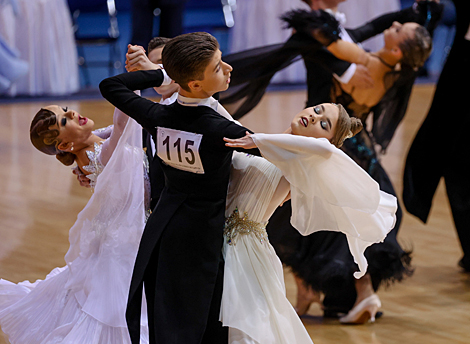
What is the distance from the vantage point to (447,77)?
4.28 m

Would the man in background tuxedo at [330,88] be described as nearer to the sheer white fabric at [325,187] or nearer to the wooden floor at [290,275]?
the wooden floor at [290,275]

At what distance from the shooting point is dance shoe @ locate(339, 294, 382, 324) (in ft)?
11.3

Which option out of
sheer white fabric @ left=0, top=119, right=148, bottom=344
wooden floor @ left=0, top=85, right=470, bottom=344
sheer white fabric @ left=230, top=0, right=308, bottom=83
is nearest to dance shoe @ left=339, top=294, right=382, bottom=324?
wooden floor @ left=0, top=85, right=470, bottom=344

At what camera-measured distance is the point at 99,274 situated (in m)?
2.57

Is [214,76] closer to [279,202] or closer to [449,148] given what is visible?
[279,202]

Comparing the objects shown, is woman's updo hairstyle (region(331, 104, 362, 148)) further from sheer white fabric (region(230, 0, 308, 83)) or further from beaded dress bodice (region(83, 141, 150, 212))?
sheer white fabric (region(230, 0, 308, 83))

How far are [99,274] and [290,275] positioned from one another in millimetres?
1795

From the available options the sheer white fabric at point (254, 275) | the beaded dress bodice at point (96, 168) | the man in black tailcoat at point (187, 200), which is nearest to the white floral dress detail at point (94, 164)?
the beaded dress bodice at point (96, 168)

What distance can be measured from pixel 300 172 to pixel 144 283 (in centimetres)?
61

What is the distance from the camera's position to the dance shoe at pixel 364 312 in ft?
11.3

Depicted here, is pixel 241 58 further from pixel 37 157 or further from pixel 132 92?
pixel 37 157

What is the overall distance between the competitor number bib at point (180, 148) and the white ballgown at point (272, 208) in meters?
0.19

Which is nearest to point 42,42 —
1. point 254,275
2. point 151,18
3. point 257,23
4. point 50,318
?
point 151,18

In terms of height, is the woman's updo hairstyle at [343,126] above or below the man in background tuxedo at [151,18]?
above
